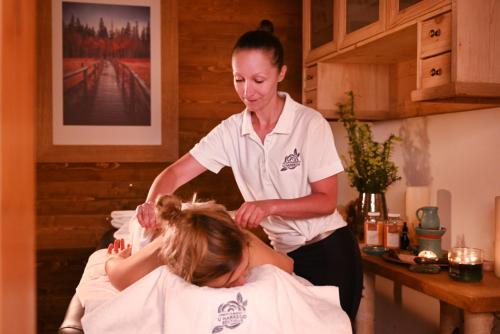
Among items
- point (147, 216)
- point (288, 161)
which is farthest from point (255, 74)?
point (147, 216)

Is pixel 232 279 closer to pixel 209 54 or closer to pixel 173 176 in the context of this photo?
pixel 173 176

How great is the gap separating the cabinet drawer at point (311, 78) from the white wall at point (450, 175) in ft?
1.49

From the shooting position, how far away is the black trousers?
1.83 meters

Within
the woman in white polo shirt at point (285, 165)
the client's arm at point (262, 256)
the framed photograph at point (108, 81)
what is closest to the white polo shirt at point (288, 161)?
the woman in white polo shirt at point (285, 165)

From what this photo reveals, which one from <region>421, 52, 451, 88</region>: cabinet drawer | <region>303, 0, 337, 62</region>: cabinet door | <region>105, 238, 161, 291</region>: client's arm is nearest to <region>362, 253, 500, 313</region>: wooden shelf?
<region>421, 52, 451, 88</region>: cabinet drawer

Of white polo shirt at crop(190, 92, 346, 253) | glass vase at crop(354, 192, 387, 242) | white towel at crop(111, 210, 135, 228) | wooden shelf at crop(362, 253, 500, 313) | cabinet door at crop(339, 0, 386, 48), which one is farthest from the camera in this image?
white towel at crop(111, 210, 135, 228)

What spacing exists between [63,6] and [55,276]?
1.66m

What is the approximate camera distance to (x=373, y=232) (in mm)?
2539

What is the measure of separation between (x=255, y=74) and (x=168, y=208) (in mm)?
484

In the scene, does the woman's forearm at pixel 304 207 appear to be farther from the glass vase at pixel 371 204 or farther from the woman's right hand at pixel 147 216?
the glass vase at pixel 371 204

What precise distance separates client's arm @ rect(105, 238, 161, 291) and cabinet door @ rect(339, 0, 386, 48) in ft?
4.51

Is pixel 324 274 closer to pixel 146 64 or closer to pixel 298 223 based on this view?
pixel 298 223

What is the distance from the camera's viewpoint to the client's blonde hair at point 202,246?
1.43m

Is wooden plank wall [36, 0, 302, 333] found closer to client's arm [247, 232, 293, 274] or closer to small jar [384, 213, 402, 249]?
small jar [384, 213, 402, 249]
